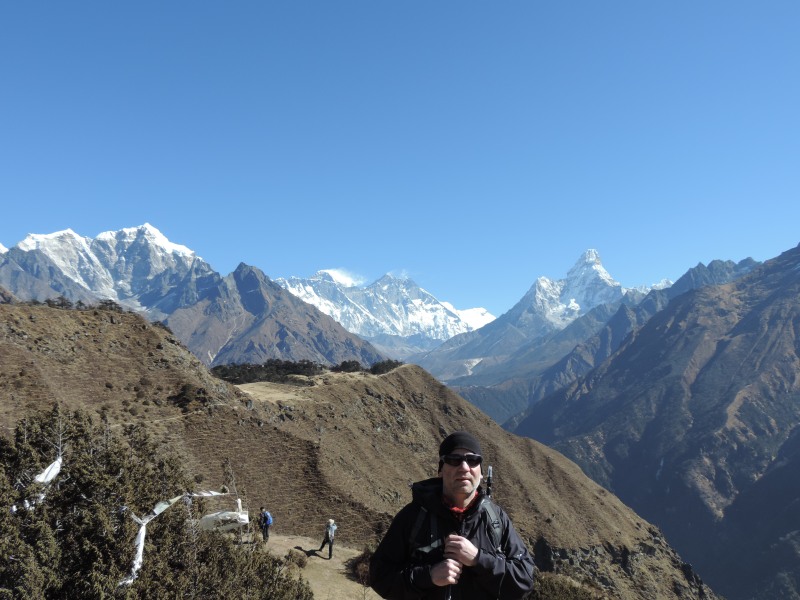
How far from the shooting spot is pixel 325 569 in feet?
96.2

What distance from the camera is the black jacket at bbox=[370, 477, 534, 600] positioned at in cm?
477

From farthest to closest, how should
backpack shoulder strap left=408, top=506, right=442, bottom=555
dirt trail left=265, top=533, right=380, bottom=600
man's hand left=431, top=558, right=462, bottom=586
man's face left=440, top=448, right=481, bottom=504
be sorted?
dirt trail left=265, top=533, right=380, bottom=600 < man's face left=440, top=448, right=481, bottom=504 < backpack shoulder strap left=408, top=506, right=442, bottom=555 < man's hand left=431, top=558, right=462, bottom=586

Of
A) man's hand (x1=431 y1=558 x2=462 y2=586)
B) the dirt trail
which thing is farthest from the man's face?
the dirt trail

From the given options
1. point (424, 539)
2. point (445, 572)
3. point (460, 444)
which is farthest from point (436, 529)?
point (460, 444)

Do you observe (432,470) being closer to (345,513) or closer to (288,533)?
(345,513)

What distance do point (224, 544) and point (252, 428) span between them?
3148 centimetres

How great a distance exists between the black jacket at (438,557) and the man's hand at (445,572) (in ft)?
0.35

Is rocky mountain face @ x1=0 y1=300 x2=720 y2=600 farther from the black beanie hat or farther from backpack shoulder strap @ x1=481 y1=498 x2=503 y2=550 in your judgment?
backpack shoulder strap @ x1=481 y1=498 x2=503 y2=550

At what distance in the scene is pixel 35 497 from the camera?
13977 millimetres

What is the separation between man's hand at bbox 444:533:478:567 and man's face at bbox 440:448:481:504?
0.41m

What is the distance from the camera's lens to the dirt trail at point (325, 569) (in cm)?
2589

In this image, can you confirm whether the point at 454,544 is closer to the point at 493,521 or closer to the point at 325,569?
the point at 493,521

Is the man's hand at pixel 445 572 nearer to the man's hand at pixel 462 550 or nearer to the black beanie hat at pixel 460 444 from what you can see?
the man's hand at pixel 462 550

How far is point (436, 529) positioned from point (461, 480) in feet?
1.72
